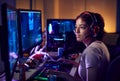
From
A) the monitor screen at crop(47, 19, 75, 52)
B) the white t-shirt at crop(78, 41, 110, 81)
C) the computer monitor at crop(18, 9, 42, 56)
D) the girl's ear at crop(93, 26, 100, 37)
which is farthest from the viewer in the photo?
the monitor screen at crop(47, 19, 75, 52)

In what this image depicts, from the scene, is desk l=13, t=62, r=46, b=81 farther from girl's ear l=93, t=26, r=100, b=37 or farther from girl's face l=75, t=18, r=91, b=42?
girl's ear l=93, t=26, r=100, b=37

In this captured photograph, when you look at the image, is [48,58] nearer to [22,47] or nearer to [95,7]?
[22,47]

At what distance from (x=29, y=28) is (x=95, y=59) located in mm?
1042

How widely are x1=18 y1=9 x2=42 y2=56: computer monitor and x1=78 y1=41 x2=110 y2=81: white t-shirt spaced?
69 cm

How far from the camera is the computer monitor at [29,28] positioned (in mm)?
2338

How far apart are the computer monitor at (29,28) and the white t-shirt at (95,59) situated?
687mm

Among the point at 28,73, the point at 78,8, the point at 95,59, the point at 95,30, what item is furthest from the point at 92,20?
the point at 78,8

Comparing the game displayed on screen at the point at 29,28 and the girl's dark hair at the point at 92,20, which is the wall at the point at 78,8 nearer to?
the game displayed on screen at the point at 29,28

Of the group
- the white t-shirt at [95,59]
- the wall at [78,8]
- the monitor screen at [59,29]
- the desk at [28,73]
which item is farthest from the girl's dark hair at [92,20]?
the wall at [78,8]

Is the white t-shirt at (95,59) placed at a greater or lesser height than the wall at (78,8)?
lesser

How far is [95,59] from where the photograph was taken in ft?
5.76

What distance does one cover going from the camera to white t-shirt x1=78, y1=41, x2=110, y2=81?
1.75 metres

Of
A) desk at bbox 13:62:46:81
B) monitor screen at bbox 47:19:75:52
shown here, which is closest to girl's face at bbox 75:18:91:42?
desk at bbox 13:62:46:81

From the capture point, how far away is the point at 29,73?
2137 millimetres
